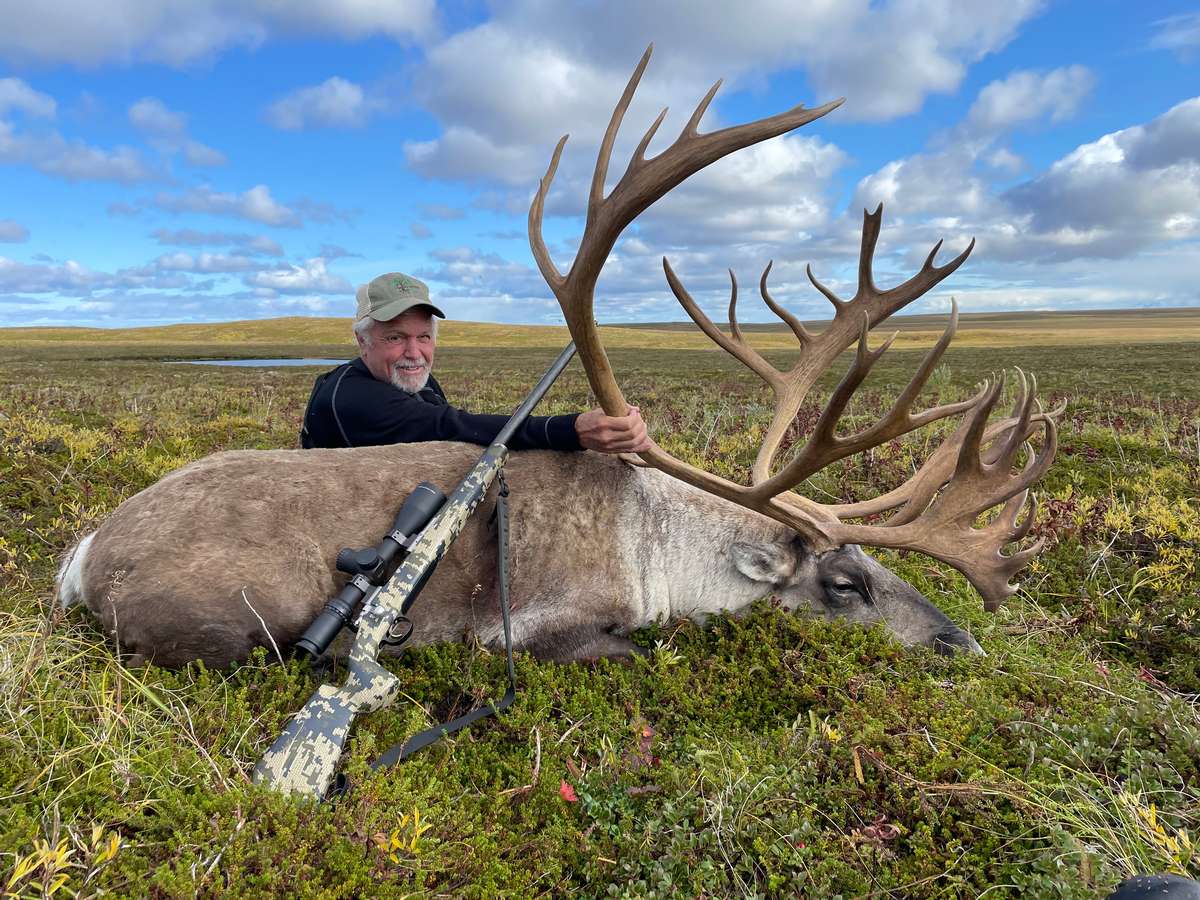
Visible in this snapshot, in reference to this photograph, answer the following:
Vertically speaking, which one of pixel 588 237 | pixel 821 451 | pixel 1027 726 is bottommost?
pixel 1027 726

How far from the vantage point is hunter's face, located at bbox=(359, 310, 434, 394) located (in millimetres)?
5016

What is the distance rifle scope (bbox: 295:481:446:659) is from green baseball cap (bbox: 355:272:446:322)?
149cm

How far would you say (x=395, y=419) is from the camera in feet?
15.7

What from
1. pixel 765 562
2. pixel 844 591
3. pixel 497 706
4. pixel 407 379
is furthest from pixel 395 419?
pixel 844 591

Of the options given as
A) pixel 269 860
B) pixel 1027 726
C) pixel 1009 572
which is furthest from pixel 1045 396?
pixel 269 860

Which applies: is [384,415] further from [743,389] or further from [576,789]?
[743,389]

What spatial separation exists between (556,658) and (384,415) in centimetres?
197

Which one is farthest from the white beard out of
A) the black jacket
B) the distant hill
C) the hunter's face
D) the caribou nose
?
the distant hill

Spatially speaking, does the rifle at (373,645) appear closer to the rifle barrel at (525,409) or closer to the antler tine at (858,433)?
the rifle barrel at (525,409)

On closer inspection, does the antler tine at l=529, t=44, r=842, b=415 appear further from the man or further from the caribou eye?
the caribou eye

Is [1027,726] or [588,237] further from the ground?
[588,237]

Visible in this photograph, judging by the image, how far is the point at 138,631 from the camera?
3.39 meters

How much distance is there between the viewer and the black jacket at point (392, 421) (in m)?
4.48

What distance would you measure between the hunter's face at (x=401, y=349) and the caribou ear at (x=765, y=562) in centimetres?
251
